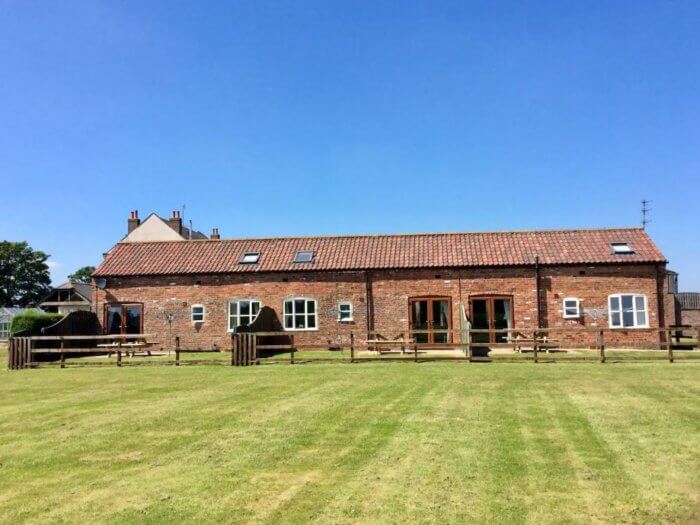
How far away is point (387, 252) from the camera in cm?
2716

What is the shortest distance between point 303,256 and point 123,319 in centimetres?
898

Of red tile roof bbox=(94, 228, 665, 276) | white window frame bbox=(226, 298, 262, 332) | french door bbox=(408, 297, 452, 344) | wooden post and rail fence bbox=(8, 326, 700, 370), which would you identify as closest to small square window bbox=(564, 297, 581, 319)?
wooden post and rail fence bbox=(8, 326, 700, 370)

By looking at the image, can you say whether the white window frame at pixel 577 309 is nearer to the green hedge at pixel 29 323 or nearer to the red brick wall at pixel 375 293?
the red brick wall at pixel 375 293

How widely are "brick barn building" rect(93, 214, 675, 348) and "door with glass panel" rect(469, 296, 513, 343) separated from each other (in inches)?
1.7

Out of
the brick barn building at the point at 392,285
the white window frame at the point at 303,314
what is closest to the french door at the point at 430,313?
the brick barn building at the point at 392,285

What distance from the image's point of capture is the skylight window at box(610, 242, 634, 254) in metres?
25.2

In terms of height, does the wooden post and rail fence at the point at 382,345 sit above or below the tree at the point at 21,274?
below

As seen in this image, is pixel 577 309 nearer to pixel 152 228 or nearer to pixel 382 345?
pixel 382 345

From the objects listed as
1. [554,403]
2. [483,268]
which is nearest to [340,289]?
[483,268]

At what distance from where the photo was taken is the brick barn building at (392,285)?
24719 mm

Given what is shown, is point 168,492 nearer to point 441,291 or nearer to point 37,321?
point 441,291

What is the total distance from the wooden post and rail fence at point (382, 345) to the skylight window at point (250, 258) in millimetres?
4101

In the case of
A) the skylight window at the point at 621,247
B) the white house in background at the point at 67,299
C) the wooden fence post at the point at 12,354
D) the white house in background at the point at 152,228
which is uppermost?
the white house in background at the point at 152,228

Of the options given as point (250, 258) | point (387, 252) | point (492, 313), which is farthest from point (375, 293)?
point (250, 258)
